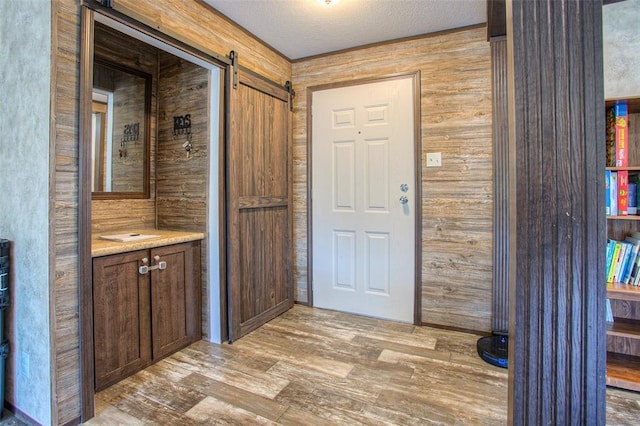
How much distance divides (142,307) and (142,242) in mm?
402

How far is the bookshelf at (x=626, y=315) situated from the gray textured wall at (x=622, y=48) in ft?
0.49

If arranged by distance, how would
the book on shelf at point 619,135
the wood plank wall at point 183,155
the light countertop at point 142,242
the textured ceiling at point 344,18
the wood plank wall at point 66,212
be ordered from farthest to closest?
1. the wood plank wall at point 183,155
2. the textured ceiling at point 344,18
3. the book on shelf at point 619,135
4. the light countertop at point 142,242
5. the wood plank wall at point 66,212

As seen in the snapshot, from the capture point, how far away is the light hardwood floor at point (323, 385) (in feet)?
5.56

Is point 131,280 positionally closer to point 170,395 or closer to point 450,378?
point 170,395

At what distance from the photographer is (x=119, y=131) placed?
2.53m

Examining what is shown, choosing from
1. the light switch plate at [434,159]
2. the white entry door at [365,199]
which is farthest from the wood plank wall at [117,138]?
the light switch plate at [434,159]

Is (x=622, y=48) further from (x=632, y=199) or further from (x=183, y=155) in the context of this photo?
(x=183, y=155)

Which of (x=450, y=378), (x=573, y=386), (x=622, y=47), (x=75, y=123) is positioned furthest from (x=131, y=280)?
(x=622, y=47)

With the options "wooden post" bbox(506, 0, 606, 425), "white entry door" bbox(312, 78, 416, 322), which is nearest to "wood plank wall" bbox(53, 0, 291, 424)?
"wooden post" bbox(506, 0, 606, 425)

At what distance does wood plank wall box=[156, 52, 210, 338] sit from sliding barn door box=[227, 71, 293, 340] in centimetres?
19

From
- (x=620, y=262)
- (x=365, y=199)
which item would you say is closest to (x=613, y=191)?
(x=620, y=262)

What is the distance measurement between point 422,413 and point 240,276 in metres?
1.54

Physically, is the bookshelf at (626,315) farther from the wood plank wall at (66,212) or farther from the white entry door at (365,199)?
the wood plank wall at (66,212)

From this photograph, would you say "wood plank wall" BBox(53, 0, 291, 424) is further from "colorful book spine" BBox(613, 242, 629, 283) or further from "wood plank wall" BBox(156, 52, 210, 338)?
"colorful book spine" BBox(613, 242, 629, 283)
